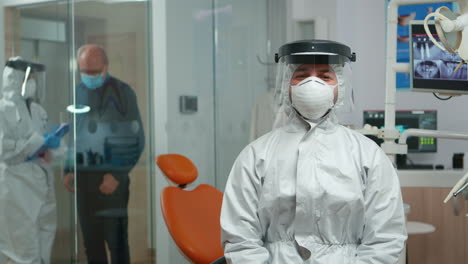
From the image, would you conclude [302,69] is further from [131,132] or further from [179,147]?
[179,147]

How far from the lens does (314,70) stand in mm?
1888

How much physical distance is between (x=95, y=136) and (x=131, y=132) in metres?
0.28

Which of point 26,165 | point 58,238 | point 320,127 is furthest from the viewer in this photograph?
point 58,238

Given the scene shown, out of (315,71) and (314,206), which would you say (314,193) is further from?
(315,71)

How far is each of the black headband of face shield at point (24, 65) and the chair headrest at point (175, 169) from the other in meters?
0.69

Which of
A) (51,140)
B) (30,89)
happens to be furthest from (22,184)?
(30,89)

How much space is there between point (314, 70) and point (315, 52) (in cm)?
7

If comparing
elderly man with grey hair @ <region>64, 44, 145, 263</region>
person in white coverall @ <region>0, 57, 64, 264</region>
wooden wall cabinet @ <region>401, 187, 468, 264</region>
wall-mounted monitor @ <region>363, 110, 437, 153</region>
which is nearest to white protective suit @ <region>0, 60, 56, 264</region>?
person in white coverall @ <region>0, 57, 64, 264</region>

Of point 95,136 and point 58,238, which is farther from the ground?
point 95,136

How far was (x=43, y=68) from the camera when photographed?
8.85ft

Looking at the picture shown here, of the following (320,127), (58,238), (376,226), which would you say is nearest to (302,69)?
(320,127)

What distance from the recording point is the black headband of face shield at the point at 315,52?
1839 mm

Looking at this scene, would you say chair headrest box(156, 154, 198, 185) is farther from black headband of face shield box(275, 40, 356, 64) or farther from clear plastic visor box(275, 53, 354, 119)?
black headband of face shield box(275, 40, 356, 64)

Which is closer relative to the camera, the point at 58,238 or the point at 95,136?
the point at 58,238
